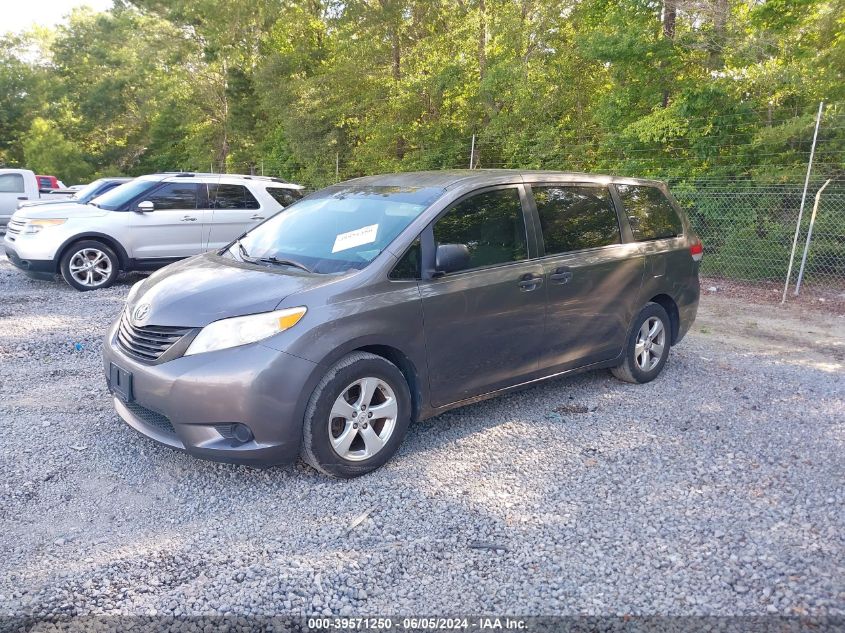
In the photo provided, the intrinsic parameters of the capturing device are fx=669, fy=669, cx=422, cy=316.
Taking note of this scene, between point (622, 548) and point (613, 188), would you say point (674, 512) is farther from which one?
point (613, 188)

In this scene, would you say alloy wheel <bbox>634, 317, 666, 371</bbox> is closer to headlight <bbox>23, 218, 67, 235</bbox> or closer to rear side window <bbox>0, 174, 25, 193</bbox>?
headlight <bbox>23, 218, 67, 235</bbox>

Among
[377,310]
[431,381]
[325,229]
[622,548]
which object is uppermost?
[325,229]

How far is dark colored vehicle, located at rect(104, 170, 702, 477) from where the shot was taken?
3594 millimetres

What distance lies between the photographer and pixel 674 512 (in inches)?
143

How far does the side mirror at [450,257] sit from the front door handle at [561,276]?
3.12 ft

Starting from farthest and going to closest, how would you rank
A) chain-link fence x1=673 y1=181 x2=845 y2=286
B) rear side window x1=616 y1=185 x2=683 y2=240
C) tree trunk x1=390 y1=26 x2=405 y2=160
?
1. tree trunk x1=390 y1=26 x2=405 y2=160
2. chain-link fence x1=673 y1=181 x2=845 y2=286
3. rear side window x1=616 y1=185 x2=683 y2=240

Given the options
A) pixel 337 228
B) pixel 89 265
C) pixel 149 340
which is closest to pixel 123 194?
pixel 89 265

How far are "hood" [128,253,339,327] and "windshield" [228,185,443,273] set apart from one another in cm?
22

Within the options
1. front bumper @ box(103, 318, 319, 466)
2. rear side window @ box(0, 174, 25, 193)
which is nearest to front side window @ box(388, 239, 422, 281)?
front bumper @ box(103, 318, 319, 466)

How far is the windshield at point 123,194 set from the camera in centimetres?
973

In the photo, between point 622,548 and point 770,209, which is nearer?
point 622,548

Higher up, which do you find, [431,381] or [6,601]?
[431,381]

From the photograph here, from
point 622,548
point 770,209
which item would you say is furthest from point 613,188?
point 770,209

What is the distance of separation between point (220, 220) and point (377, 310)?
23.5 ft
